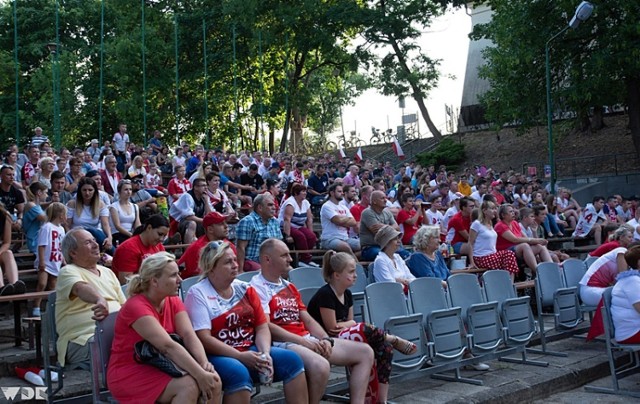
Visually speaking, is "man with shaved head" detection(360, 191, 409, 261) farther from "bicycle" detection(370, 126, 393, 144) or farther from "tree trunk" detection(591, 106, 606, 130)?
"bicycle" detection(370, 126, 393, 144)

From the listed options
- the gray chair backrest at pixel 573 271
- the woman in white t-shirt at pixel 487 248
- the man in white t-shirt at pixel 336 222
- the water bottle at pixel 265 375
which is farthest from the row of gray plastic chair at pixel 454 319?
the man in white t-shirt at pixel 336 222

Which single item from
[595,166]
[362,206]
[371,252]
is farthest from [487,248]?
[595,166]

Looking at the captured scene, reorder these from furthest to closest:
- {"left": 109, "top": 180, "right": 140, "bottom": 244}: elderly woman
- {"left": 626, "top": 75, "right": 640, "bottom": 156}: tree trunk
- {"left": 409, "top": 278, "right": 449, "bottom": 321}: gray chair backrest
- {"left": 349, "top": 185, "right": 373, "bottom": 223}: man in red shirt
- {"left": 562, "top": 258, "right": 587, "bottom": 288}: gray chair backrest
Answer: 1. {"left": 626, "top": 75, "right": 640, "bottom": 156}: tree trunk
2. {"left": 349, "top": 185, "right": 373, "bottom": 223}: man in red shirt
3. {"left": 109, "top": 180, "right": 140, "bottom": 244}: elderly woman
4. {"left": 562, "top": 258, "right": 587, "bottom": 288}: gray chair backrest
5. {"left": 409, "top": 278, "right": 449, "bottom": 321}: gray chair backrest

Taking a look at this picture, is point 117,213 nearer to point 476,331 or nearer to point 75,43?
point 476,331

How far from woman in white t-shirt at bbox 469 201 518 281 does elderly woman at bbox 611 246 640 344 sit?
2.41 meters

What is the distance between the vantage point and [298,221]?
11633 millimetres

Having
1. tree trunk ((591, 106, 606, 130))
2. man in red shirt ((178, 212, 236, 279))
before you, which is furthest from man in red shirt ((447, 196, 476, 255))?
tree trunk ((591, 106, 606, 130))

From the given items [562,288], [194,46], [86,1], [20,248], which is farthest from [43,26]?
[562,288]

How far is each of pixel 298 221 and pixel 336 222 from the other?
772 mm

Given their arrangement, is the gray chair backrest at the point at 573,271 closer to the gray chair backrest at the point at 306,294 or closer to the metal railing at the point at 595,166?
the gray chair backrest at the point at 306,294

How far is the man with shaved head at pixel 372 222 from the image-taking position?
33.9 ft

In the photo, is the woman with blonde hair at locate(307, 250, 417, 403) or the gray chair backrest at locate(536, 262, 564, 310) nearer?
the woman with blonde hair at locate(307, 250, 417, 403)

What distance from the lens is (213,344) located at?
16.6 feet

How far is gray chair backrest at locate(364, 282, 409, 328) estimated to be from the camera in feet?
21.4
